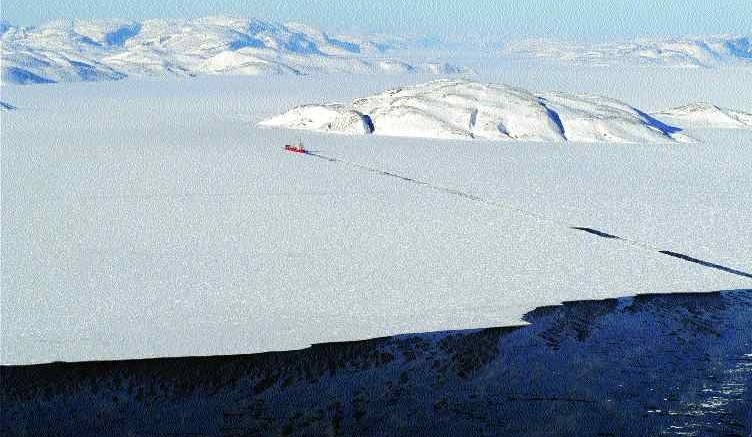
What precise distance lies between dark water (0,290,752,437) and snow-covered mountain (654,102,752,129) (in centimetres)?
4254

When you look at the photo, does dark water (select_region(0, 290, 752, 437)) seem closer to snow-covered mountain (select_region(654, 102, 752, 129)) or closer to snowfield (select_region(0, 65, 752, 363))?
snowfield (select_region(0, 65, 752, 363))

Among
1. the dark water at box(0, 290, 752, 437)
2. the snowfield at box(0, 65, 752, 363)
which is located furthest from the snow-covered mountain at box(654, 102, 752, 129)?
the dark water at box(0, 290, 752, 437)

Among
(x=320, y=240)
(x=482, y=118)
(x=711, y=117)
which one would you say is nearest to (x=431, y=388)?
(x=320, y=240)

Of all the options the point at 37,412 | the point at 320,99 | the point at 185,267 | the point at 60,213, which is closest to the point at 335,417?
the point at 37,412

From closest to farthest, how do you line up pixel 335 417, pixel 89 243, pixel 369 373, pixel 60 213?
pixel 335 417 → pixel 369 373 → pixel 89 243 → pixel 60 213

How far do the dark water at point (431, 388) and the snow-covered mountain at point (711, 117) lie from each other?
42.5 meters

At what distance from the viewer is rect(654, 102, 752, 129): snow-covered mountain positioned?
5075 cm

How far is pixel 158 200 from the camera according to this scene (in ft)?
72.8

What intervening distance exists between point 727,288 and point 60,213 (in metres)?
17.2

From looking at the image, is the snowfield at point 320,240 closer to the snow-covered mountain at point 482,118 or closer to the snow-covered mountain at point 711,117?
the snow-covered mountain at point 482,118

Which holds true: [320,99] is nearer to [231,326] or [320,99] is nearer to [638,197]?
[638,197]

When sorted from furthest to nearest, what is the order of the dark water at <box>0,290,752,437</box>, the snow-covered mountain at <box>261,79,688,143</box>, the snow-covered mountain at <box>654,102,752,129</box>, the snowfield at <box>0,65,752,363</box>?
the snow-covered mountain at <box>654,102,752,129</box> < the snow-covered mountain at <box>261,79,688,143</box> < the snowfield at <box>0,65,752,363</box> < the dark water at <box>0,290,752,437</box>

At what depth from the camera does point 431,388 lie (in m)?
10.8

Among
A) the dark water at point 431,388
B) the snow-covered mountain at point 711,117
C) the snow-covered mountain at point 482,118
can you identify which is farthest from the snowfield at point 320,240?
the snow-covered mountain at point 711,117
